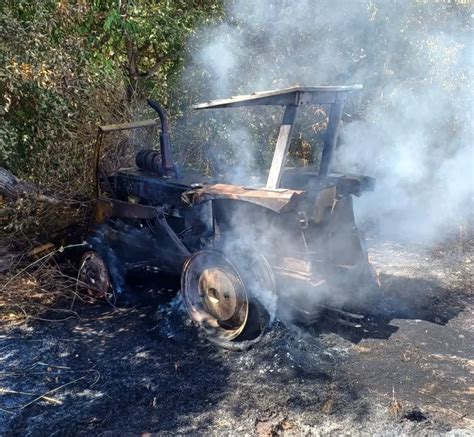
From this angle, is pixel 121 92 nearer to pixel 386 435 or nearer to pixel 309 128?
pixel 309 128

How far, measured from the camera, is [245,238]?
4.15 m

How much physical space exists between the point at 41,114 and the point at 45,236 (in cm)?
161

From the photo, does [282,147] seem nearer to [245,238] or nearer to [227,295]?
[245,238]

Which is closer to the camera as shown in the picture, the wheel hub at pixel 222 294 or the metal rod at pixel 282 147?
the metal rod at pixel 282 147

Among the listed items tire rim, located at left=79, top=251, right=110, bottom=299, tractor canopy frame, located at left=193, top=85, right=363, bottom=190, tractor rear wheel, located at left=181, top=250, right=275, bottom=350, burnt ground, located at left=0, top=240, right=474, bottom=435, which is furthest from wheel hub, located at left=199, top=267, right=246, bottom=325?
tire rim, located at left=79, top=251, right=110, bottom=299

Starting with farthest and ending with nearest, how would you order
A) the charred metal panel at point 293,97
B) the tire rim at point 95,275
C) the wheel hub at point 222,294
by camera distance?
the tire rim at point 95,275, the wheel hub at point 222,294, the charred metal panel at point 293,97

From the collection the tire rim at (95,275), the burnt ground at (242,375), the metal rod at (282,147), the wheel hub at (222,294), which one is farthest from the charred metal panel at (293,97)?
the tire rim at (95,275)

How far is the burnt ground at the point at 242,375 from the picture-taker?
3184 millimetres

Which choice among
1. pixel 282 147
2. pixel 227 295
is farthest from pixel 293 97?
pixel 227 295

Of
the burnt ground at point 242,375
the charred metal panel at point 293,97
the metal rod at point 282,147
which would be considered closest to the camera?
the burnt ground at point 242,375

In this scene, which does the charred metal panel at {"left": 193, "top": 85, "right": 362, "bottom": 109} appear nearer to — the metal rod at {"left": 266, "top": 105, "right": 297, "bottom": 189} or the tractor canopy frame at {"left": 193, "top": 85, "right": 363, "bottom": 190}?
the tractor canopy frame at {"left": 193, "top": 85, "right": 363, "bottom": 190}

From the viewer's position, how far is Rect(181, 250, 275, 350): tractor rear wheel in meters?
3.96

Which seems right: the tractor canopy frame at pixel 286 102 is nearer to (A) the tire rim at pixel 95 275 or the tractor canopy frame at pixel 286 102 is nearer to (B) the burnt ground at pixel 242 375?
(B) the burnt ground at pixel 242 375

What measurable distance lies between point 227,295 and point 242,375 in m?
0.74
